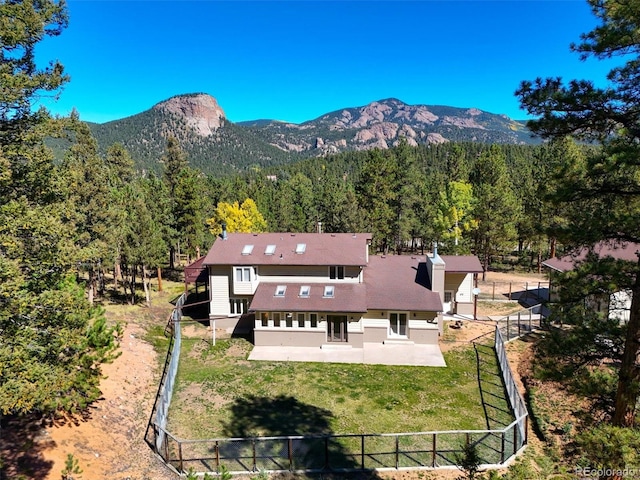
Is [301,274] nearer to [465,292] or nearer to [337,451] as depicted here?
[465,292]

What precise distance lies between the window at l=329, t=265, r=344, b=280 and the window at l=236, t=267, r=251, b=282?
5.59m

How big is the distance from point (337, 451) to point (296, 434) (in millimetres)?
2081

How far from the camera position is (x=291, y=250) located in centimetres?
2786

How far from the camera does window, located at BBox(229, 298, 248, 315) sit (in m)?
28.0

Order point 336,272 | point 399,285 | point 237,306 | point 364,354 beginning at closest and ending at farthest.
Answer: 1. point 364,354
2. point 399,285
3. point 336,272
4. point 237,306

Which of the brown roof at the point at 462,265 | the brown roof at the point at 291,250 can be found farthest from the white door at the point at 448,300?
the brown roof at the point at 291,250

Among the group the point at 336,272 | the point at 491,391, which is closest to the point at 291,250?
the point at 336,272

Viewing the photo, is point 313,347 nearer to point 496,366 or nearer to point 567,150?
point 496,366

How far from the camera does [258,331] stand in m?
24.9

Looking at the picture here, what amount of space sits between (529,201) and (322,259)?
28.7m

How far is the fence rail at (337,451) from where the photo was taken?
13.4 m

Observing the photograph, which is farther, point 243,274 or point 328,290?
point 243,274

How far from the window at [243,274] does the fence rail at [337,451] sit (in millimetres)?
12164

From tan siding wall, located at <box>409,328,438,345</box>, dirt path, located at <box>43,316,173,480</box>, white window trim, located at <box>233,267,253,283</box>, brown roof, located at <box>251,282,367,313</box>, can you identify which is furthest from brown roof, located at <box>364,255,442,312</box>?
dirt path, located at <box>43,316,173,480</box>
